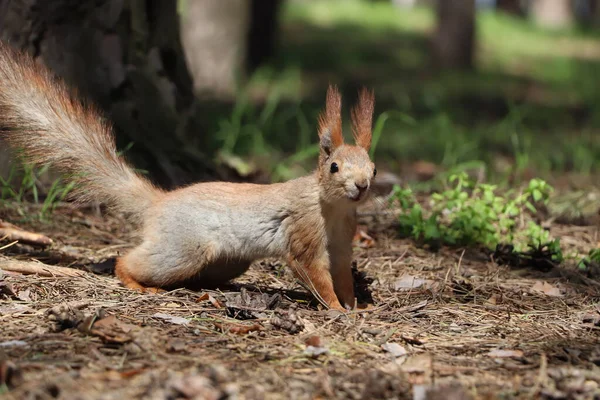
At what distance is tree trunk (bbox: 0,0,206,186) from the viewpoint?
14.7 feet

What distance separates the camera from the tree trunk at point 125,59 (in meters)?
4.48

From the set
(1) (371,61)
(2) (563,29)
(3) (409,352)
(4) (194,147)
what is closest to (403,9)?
(2) (563,29)

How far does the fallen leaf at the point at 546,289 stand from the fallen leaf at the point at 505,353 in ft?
3.10

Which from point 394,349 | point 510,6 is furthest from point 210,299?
point 510,6

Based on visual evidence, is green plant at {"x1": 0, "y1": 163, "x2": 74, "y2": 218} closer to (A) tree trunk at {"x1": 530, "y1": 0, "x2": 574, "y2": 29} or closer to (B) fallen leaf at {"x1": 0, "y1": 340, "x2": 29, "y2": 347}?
(B) fallen leaf at {"x1": 0, "y1": 340, "x2": 29, "y2": 347}

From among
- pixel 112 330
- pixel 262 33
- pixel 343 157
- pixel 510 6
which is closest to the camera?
pixel 112 330

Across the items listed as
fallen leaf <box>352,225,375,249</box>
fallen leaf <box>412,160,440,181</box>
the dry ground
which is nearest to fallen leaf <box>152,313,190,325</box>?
the dry ground

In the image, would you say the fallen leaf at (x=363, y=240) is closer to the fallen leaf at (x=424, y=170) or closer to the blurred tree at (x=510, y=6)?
the fallen leaf at (x=424, y=170)

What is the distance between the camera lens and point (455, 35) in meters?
11.4

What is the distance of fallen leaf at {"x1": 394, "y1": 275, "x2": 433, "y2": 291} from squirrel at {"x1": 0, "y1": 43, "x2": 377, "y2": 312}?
0.29m

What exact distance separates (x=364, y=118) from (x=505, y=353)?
1252 mm

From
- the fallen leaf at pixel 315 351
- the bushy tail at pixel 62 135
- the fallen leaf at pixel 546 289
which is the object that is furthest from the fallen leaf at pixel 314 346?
the fallen leaf at pixel 546 289

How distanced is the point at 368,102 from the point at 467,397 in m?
1.58

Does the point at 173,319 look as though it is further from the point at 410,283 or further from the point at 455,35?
the point at 455,35
